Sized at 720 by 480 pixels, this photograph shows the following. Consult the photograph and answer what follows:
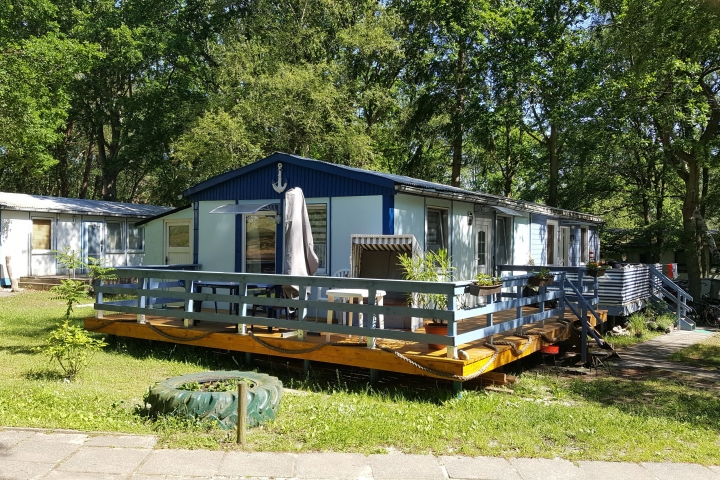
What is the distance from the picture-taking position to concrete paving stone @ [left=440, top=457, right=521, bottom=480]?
4477mm

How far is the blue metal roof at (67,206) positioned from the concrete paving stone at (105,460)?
53.1ft

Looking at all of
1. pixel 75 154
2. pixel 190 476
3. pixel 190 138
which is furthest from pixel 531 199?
pixel 75 154

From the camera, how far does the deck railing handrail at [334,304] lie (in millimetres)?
6758

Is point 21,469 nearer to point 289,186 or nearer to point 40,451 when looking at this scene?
point 40,451

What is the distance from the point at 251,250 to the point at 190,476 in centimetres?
718

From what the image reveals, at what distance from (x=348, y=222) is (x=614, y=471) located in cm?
625

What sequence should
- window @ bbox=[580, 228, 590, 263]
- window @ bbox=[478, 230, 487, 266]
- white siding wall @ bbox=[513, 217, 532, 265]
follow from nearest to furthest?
window @ bbox=[478, 230, 487, 266]
white siding wall @ bbox=[513, 217, 532, 265]
window @ bbox=[580, 228, 590, 263]

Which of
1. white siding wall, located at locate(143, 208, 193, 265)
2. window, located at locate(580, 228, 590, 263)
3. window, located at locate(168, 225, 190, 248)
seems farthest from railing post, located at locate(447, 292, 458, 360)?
window, located at locate(580, 228, 590, 263)

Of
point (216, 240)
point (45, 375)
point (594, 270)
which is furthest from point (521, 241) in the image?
point (45, 375)

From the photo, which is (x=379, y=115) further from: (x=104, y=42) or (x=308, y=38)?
(x=104, y=42)

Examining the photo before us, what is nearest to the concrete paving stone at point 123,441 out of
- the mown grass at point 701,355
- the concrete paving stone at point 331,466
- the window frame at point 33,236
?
the concrete paving stone at point 331,466

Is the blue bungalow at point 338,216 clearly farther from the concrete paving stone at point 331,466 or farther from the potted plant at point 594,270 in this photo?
the concrete paving stone at point 331,466

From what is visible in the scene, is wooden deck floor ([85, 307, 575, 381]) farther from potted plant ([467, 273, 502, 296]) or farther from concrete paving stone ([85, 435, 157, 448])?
concrete paving stone ([85, 435, 157, 448])

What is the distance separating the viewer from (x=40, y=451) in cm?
477
